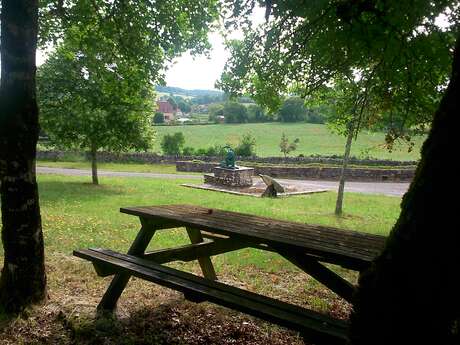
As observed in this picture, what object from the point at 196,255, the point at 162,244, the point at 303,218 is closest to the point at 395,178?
the point at 303,218

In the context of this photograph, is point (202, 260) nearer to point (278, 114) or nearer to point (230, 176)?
point (230, 176)

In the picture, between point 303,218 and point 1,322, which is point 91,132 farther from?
point 1,322

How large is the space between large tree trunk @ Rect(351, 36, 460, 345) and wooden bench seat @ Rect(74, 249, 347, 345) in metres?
0.63

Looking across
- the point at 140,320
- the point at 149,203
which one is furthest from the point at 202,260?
the point at 149,203

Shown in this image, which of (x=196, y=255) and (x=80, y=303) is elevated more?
(x=196, y=255)

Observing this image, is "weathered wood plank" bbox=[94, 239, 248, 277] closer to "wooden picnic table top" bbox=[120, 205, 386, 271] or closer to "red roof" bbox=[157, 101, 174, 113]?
"wooden picnic table top" bbox=[120, 205, 386, 271]

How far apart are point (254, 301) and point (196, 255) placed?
5.92ft

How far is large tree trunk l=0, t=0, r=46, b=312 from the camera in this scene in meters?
3.70

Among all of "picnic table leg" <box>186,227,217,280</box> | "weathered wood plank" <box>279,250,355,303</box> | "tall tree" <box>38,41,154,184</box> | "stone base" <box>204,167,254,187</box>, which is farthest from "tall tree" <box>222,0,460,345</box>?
"stone base" <box>204,167,254,187</box>

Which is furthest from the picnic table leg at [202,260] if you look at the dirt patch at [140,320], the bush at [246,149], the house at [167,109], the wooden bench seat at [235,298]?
the house at [167,109]

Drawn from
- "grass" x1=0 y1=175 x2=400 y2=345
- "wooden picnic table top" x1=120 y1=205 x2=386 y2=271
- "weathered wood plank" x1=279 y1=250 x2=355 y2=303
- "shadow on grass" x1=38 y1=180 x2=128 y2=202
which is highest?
"wooden picnic table top" x1=120 y1=205 x2=386 y2=271

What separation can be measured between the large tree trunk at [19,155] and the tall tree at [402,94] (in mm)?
2805

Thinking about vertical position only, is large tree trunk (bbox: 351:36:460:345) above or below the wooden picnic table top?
above

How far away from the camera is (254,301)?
9.97ft
